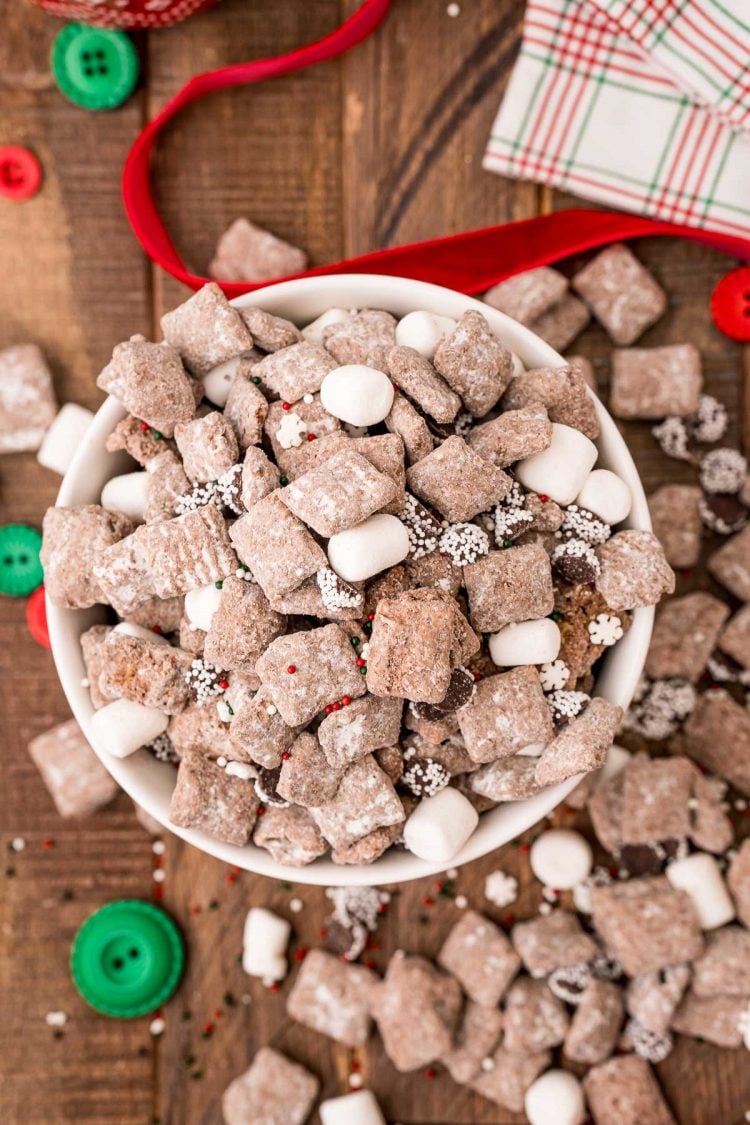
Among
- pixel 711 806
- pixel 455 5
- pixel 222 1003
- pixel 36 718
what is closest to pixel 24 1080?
pixel 222 1003

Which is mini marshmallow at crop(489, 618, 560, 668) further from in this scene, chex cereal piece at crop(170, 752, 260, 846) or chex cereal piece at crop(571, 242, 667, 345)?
chex cereal piece at crop(571, 242, 667, 345)

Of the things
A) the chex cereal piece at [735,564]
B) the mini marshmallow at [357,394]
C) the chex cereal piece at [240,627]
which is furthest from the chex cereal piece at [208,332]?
the chex cereal piece at [735,564]

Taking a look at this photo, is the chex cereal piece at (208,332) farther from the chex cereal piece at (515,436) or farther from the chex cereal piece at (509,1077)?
the chex cereal piece at (509,1077)

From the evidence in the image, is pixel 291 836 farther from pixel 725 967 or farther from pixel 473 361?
pixel 725 967

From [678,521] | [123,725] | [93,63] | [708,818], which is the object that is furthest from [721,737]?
[93,63]

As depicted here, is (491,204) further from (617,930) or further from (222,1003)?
(222,1003)

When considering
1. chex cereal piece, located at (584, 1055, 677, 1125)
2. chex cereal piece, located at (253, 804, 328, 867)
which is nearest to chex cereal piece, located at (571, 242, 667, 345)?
chex cereal piece, located at (253, 804, 328, 867)
